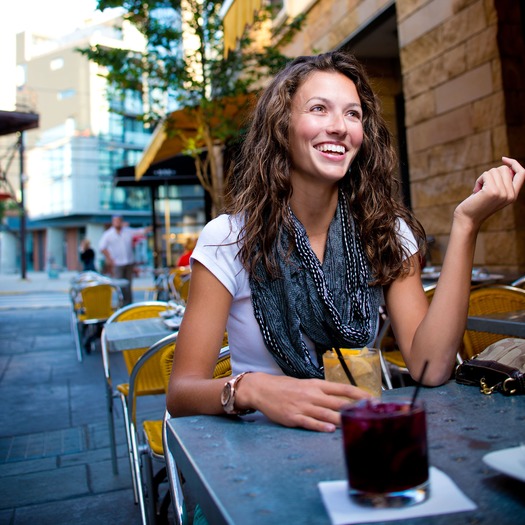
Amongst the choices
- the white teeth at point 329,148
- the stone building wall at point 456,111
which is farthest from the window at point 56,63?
the white teeth at point 329,148

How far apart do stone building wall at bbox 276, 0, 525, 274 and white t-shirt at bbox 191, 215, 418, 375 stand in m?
3.80

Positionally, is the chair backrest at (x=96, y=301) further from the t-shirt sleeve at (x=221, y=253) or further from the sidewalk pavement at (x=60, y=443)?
the t-shirt sleeve at (x=221, y=253)

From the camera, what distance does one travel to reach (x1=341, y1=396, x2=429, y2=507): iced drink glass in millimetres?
724

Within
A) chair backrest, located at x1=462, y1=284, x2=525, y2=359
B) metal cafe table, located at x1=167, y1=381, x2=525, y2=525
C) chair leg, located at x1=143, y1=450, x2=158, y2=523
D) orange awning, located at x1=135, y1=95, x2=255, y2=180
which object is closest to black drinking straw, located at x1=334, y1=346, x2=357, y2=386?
metal cafe table, located at x1=167, y1=381, x2=525, y2=525

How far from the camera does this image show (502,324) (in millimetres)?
1912

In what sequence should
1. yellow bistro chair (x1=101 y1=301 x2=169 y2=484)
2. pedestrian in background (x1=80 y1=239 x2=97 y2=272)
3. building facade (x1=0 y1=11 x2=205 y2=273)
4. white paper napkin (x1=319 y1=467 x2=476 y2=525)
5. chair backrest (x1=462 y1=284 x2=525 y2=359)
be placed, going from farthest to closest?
building facade (x1=0 y1=11 x2=205 y2=273)
pedestrian in background (x1=80 y1=239 x2=97 y2=272)
yellow bistro chair (x1=101 y1=301 x2=169 y2=484)
chair backrest (x1=462 y1=284 x2=525 y2=359)
white paper napkin (x1=319 y1=467 x2=476 y2=525)

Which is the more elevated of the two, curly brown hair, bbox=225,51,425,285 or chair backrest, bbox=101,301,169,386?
curly brown hair, bbox=225,51,425,285

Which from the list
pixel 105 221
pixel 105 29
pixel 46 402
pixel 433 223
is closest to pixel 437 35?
pixel 433 223

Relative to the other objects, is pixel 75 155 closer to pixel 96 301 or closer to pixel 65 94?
pixel 65 94

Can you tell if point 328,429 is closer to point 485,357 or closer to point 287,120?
point 485,357

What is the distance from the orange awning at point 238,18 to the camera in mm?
5094

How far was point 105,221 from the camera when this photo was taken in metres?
41.7

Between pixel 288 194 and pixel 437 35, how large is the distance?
455cm

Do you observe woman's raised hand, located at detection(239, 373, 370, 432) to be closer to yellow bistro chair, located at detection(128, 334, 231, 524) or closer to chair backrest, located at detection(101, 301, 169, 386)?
yellow bistro chair, located at detection(128, 334, 231, 524)
